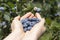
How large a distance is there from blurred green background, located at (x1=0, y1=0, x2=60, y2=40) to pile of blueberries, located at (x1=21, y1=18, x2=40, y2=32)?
9 centimetres

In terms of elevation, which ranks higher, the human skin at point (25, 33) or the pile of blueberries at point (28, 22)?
the pile of blueberries at point (28, 22)

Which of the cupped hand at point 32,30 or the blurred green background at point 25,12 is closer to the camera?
the cupped hand at point 32,30

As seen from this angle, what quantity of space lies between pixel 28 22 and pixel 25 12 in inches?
10.1

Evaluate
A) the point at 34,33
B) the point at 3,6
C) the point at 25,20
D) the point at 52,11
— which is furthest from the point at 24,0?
the point at 34,33

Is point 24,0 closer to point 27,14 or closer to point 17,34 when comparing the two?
point 27,14

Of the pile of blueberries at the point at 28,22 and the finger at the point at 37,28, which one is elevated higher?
the pile of blueberries at the point at 28,22

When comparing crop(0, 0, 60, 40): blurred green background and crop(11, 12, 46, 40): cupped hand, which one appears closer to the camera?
crop(11, 12, 46, 40): cupped hand

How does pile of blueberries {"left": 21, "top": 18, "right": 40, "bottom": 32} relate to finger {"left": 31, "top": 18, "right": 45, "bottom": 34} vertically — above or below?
above

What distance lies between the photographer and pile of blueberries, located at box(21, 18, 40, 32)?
56.9 inches

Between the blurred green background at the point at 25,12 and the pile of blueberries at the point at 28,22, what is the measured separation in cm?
9

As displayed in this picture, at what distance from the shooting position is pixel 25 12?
5.63 feet

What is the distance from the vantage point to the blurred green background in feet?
4.97

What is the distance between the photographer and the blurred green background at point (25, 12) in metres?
1.52

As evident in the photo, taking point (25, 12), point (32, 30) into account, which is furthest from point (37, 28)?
point (25, 12)
